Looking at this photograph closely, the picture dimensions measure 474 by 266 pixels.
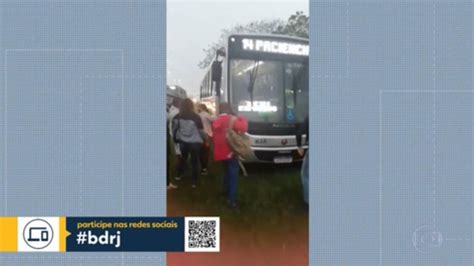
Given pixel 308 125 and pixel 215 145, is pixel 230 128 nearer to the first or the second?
pixel 215 145

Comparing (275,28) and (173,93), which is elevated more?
(275,28)

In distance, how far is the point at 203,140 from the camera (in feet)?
8.32

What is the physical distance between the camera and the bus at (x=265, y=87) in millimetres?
Result: 2479

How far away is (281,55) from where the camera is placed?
8.30 ft

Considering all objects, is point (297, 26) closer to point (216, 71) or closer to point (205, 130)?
point (216, 71)

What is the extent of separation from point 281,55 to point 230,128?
27.8 inches

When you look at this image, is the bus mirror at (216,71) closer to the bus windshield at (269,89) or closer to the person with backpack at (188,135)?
the bus windshield at (269,89)

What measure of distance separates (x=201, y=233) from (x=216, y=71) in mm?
1262

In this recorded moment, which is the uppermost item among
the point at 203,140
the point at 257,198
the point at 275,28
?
the point at 275,28

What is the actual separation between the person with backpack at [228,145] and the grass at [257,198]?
0.05 m

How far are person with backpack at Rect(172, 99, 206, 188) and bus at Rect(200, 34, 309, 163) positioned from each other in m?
0.16

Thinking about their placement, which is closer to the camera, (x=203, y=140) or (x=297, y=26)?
(x=297, y=26)
